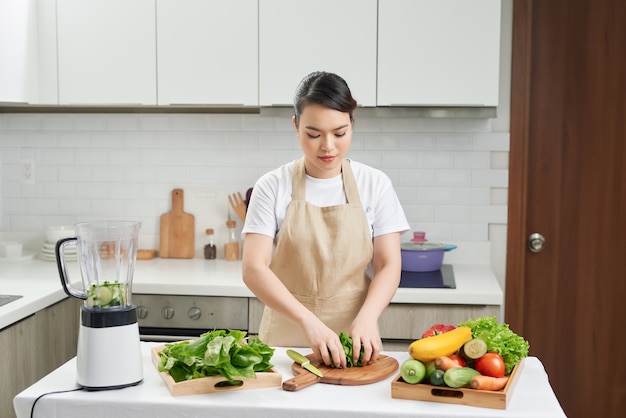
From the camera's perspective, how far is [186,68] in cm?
336

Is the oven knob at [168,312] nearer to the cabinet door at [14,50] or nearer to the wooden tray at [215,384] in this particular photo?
the cabinet door at [14,50]

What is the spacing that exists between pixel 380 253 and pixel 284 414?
0.85 meters

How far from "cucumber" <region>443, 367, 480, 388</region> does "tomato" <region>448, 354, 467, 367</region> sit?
49 mm

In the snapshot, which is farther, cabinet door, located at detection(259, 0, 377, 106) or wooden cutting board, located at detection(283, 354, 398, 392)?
cabinet door, located at detection(259, 0, 377, 106)

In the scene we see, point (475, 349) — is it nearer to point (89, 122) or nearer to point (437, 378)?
point (437, 378)

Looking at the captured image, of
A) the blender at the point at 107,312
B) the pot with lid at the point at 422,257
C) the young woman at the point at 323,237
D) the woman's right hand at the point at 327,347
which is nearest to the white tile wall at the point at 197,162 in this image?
the pot with lid at the point at 422,257

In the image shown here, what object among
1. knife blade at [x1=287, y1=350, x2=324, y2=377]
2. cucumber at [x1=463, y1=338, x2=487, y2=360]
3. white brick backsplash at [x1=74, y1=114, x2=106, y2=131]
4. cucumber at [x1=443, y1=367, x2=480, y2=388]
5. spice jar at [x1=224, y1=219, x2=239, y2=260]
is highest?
white brick backsplash at [x1=74, y1=114, x2=106, y2=131]

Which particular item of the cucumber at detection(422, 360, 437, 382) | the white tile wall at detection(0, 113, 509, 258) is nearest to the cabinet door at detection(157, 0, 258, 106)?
the white tile wall at detection(0, 113, 509, 258)

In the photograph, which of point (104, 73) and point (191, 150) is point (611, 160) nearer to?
point (191, 150)

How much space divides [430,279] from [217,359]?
167 centimetres

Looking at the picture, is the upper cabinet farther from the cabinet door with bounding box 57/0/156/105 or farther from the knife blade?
the knife blade

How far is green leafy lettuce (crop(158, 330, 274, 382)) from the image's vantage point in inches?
69.9

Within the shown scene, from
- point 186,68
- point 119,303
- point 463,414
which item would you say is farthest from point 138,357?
point 186,68

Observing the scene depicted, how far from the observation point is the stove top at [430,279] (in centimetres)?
313
